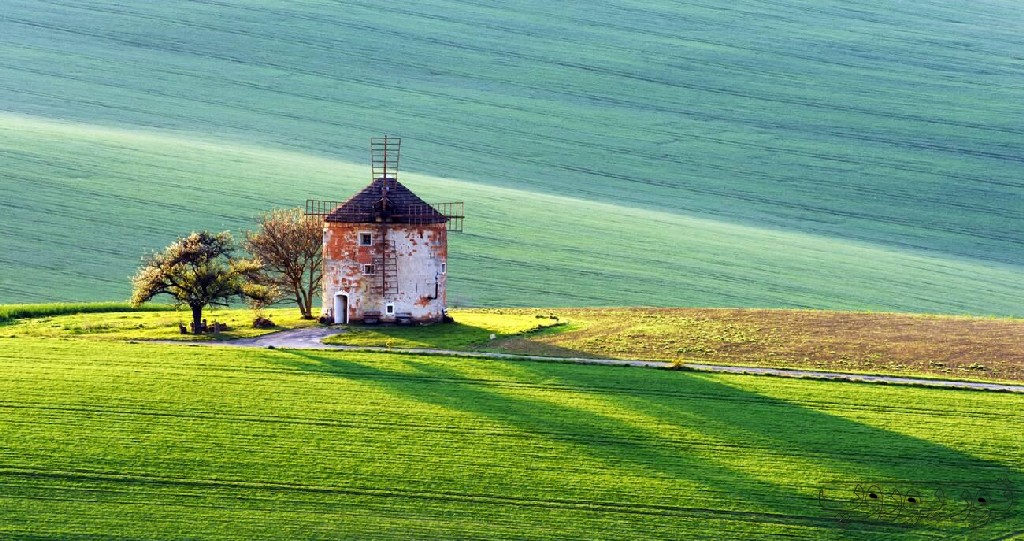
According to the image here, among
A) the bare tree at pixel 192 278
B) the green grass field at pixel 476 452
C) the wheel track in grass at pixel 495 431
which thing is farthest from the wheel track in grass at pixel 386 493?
the bare tree at pixel 192 278

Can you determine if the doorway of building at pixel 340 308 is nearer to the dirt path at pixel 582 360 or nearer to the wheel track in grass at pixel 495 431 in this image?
the dirt path at pixel 582 360

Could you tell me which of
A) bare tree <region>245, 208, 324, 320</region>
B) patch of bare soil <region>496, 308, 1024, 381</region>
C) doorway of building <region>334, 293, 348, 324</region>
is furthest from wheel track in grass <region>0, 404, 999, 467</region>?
bare tree <region>245, 208, 324, 320</region>

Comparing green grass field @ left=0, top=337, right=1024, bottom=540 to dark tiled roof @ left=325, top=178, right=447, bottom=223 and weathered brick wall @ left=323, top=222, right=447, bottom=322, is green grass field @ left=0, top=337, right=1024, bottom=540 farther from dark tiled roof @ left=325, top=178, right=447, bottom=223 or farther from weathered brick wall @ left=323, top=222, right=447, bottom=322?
dark tiled roof @ left=325, top=178, right=447, bottom=223

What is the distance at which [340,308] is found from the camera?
64.6 m

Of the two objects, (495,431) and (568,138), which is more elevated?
(568,138)

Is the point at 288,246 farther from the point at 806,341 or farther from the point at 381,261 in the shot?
the point at 806,341

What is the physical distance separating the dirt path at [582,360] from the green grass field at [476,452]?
4.10ft

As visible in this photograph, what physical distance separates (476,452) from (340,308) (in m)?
21.1

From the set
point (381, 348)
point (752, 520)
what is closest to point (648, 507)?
point (752, 520)

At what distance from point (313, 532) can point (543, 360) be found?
18.9 meters

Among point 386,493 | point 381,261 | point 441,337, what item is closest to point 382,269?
point 381,261

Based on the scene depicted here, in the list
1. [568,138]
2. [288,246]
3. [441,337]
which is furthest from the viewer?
[568,138]

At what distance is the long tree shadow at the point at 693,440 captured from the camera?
137 feet

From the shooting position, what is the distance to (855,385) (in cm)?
5334
